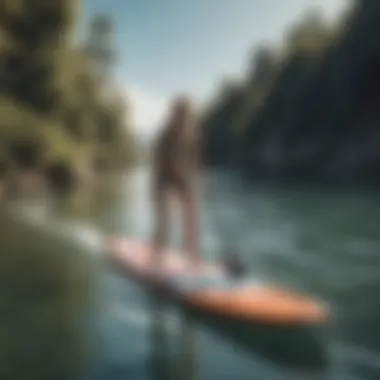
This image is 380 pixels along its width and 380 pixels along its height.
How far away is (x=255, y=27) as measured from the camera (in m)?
Answer: 3.22

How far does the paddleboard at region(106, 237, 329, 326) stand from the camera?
11.0 feet

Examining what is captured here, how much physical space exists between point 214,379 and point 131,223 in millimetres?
2428

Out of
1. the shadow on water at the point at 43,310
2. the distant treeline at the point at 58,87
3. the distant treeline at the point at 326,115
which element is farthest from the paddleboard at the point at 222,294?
the distant treeline at the point at 326,115

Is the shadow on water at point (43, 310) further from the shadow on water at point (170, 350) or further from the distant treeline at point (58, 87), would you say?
the distant treeline at point (58, 87)

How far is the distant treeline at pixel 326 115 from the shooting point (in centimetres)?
1046

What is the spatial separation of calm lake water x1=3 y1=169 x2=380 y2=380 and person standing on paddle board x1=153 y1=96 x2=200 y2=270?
4.5 inches

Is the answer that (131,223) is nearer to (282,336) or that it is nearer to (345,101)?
(282,336)

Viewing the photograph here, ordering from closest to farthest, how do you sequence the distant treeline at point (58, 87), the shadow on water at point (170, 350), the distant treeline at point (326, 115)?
the shadow on water at point (170, 350), the distant treeline at point (58, 87), the distant treeline at point (326, 115)

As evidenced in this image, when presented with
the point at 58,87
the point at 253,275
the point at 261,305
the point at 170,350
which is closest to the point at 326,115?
the point at 58,87

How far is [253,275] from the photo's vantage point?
4.07 m

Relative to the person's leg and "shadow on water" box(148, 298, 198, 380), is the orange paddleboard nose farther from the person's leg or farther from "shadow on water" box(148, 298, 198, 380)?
the person's leg

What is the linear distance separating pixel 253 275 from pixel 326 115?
1069cm

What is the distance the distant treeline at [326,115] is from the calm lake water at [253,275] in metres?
2.16

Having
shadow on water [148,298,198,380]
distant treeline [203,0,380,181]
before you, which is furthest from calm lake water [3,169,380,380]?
distant treeline [203,0,380,181]
